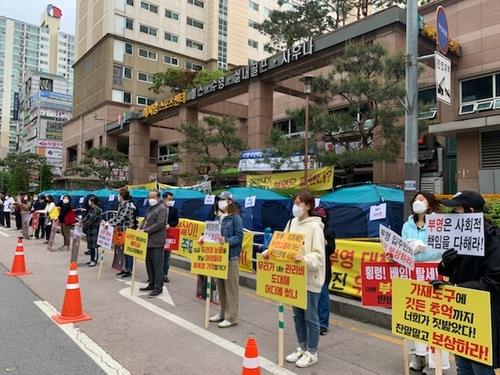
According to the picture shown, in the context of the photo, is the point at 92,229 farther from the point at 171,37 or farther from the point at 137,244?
the point at 171,37

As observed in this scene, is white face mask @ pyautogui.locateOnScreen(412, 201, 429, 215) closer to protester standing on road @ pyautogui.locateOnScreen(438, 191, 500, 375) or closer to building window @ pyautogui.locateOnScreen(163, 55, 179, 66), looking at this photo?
protester standing on road @ pyautogui.locateOnScreen(438, 191, 500, 375)

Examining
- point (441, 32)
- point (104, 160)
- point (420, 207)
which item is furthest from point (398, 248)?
point (104, 160)

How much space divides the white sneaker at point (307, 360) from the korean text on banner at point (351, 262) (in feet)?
9.32

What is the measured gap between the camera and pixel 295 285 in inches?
187

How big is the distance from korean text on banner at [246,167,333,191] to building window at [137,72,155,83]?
3792cm

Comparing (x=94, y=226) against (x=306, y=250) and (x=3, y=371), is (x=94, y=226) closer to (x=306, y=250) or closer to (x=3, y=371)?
(x=3, y=371)

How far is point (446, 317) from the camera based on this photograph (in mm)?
3629

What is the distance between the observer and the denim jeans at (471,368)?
3.35 meters

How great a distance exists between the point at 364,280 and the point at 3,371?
404 centimetres

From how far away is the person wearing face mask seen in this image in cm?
459

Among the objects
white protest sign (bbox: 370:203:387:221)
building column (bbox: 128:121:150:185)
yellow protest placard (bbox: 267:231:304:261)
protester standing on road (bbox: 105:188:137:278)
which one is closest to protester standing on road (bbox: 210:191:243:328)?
yellow protest placard (bbox: 267:231:304:261)

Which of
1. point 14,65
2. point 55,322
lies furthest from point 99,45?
point 14,65

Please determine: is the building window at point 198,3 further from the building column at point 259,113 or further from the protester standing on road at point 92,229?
the protester standing on road at point 92,229

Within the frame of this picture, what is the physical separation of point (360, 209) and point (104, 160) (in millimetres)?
30606
